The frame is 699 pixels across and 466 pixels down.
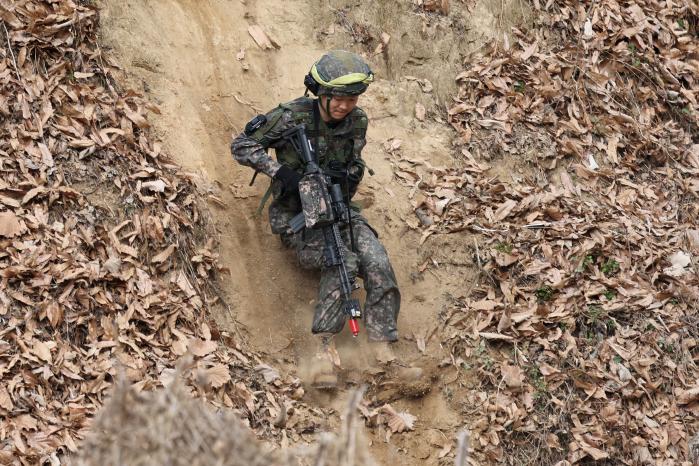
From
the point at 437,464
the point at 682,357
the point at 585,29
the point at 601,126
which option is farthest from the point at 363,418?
the point at 585,29

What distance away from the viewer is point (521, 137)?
9.48 meters

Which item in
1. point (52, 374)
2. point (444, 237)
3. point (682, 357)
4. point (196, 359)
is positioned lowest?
point (682, 357)

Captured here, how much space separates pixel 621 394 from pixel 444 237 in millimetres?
2134

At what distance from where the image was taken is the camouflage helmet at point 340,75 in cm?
743

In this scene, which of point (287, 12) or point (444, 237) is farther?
point (287, 12)

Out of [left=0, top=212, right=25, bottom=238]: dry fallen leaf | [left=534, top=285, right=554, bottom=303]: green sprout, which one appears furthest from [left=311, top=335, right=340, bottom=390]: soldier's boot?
[left=0, top=212, right=25, bottom=238]: dry fallen leaf

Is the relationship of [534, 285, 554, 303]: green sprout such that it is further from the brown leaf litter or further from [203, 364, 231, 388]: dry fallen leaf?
[203, 364, 231, 388]: dry fallen leaf

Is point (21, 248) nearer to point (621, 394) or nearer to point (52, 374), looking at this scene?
point (52, 374)

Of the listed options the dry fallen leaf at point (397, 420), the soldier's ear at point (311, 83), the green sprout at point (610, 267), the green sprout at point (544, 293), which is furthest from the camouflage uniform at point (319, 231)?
the green sprout at point (610, 267)

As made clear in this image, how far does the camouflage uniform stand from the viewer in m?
7.64

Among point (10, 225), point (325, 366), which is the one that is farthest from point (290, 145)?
point (10, 225)

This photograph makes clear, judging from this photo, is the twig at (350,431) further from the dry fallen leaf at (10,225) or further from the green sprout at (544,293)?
the green sprout at (544,293)

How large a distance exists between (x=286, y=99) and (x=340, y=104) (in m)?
1.79

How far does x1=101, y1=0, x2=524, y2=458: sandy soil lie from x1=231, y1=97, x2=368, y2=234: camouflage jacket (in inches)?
21.4
